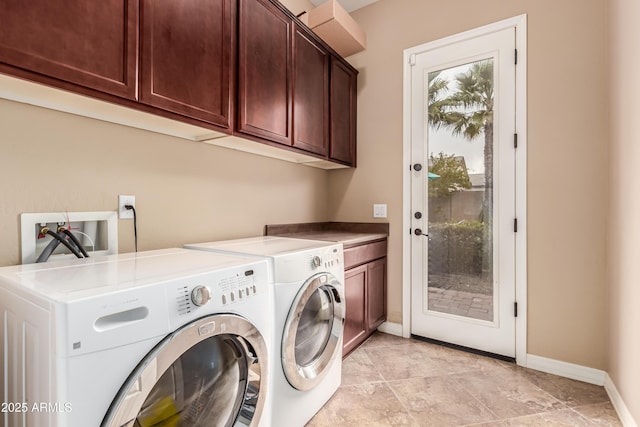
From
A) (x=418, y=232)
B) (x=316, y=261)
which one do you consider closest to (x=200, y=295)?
(x=316, y=261)

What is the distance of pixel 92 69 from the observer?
3.70 feet

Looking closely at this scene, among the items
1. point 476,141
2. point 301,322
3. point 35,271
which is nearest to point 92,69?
point 35,271

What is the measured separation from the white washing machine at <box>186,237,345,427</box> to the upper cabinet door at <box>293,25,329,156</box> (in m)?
0.87

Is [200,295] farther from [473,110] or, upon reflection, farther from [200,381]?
[473,110]

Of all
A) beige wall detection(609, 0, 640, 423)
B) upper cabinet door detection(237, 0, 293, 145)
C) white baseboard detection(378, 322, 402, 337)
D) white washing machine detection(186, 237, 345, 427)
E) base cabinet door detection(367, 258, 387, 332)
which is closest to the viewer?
white washing machine detection(186, 237, 345, 427)

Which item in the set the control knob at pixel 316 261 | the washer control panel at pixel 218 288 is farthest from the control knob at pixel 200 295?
the control knob at pixel 316 261

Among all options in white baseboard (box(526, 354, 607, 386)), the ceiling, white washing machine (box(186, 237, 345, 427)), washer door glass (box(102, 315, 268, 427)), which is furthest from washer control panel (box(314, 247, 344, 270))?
the ceiling

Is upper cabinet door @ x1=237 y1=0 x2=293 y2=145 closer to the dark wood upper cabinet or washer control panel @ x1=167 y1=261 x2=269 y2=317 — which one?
the dark wood upper cabinet

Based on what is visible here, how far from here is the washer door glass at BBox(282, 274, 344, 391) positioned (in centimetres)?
136

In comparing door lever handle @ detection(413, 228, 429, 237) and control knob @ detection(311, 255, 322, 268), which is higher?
door lever handle @ detection(413, 228, 429, 237)

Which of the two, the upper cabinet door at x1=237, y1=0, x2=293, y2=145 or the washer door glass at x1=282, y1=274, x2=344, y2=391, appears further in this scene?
the upper cabinet door at x1=237, y1=0, x2=293, y2=145

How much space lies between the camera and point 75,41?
108 centimetres

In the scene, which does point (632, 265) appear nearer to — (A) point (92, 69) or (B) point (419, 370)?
(B) point (419, 370)

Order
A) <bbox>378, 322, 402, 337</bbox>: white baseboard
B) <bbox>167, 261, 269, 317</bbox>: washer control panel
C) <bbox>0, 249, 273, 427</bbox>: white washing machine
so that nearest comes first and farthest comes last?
<bbox>0, 249, 273, 427</bbox>: white washing machine, <bbox>167, 261, 269, 317</bbox>: washer control panel, <bbox>378, 322, 402, 337</bbox>: white baseboard
